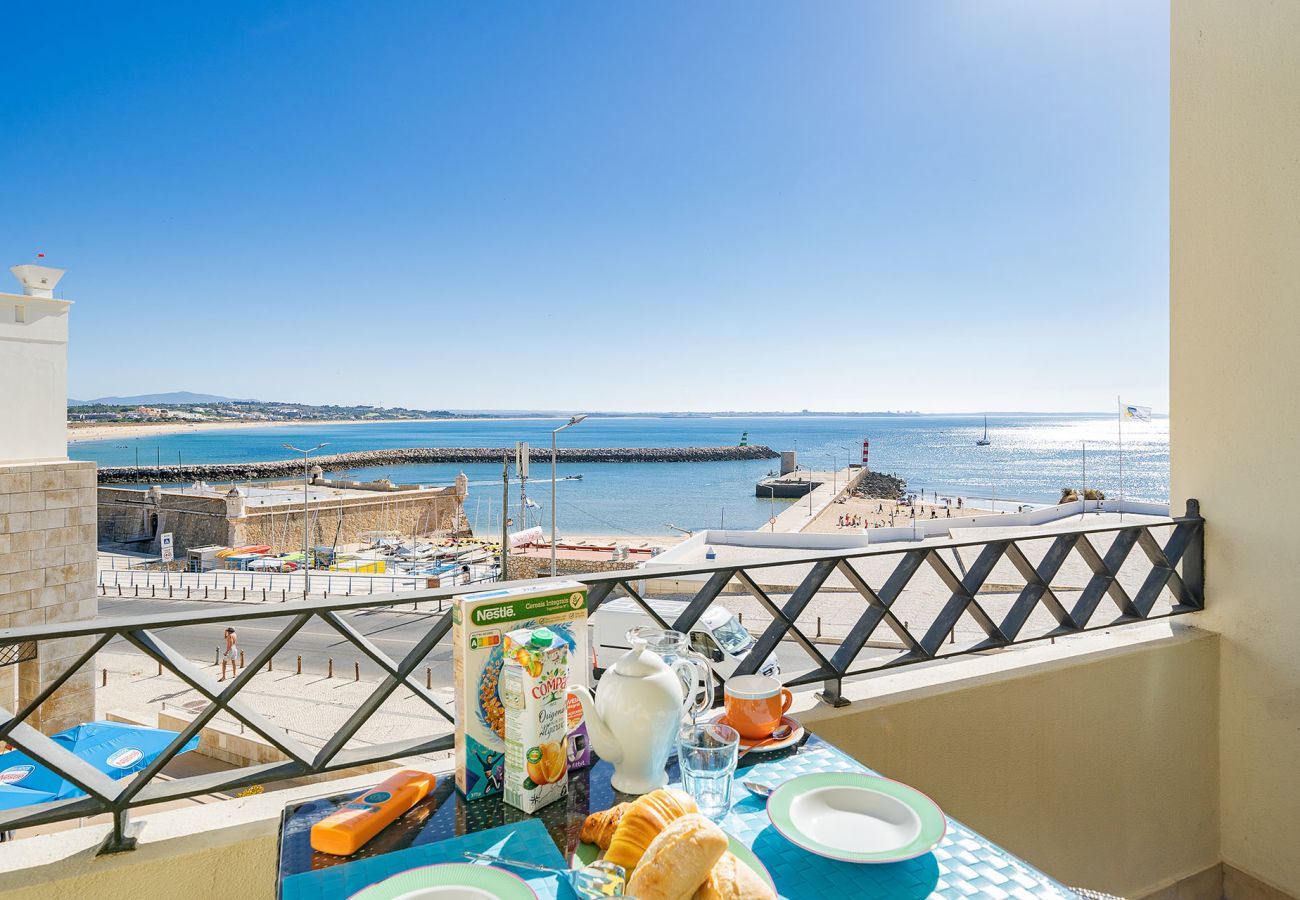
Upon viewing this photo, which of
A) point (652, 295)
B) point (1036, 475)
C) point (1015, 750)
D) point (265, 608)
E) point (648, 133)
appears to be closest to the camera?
point (265, 608)

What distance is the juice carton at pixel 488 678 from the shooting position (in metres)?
0.97

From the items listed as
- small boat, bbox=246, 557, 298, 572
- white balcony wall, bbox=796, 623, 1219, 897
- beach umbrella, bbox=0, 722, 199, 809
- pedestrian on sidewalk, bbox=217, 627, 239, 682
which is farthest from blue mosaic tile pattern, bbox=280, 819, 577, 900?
small boat, bbox=246, 557, 298, 572

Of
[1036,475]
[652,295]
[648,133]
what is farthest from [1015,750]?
[1036,475]

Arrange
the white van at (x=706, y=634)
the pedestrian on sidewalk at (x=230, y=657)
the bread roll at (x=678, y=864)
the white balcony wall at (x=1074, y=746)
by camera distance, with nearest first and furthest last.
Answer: the bread roll at (x=678, y=864)
the white van at (x=706, y=634)
the white balcony wall at (x=1074, y=746)
the pedestrian on sidewalk at (x=230, y=657)

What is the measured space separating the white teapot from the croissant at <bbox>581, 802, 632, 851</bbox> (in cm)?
13

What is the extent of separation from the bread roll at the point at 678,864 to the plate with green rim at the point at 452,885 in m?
0.17

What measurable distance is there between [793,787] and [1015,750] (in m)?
1.55

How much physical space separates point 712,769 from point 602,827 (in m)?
0.18

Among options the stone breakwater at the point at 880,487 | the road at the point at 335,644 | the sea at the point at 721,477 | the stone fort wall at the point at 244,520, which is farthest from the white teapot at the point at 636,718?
the stone breakwater at the point at 880,487

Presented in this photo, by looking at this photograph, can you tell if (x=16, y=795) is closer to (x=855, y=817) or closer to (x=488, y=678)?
(x=488, y=678)

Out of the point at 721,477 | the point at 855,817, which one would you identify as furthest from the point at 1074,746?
the point at 721,477

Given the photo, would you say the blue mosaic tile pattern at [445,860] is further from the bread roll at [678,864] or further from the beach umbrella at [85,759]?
the beach umbrella at [85,759]

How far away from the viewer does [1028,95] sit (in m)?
5.16

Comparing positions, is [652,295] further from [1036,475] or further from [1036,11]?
[1036,11]
